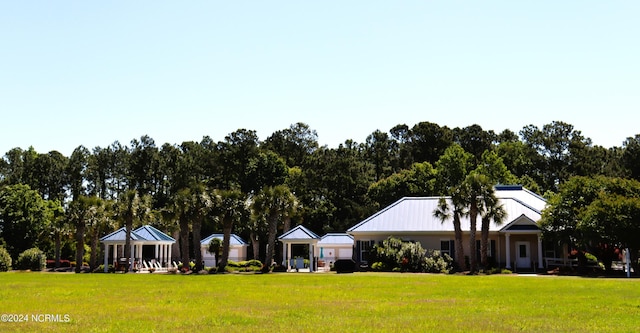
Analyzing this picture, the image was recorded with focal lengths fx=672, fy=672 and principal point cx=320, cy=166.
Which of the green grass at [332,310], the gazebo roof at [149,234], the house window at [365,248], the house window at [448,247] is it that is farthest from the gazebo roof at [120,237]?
the green grass at [332,310]

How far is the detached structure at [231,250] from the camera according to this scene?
2648 inches

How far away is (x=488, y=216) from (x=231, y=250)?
32.5m

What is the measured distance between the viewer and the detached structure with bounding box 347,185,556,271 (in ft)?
159

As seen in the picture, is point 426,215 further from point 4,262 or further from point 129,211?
point 4,262

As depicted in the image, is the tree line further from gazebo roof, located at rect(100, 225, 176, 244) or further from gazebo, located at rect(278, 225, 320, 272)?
gazebo, located at rect(278, 225, 320, 272)

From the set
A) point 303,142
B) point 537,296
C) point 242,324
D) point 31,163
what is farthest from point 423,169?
point 242,324

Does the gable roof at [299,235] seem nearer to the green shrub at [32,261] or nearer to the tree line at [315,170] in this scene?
the tree line at [315,170]

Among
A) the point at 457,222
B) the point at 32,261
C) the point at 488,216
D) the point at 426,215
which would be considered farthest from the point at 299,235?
the point at 32,261

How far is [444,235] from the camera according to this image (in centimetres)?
5206

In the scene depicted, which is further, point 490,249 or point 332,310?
point 490,249

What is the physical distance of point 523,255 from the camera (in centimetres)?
5000

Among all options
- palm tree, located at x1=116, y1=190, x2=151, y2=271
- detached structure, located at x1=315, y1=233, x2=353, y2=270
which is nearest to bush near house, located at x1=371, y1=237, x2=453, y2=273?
detached structure, located at x1=315, y1=233, x2=353, y2=270

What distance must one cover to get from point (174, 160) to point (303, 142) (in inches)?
862

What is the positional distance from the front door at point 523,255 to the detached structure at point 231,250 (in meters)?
29.0
